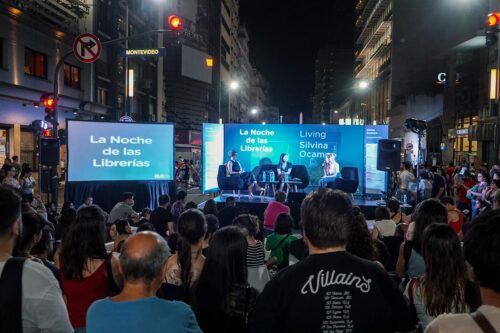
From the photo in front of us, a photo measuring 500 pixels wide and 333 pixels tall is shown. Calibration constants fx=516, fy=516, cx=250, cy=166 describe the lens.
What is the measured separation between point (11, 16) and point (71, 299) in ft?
69.4

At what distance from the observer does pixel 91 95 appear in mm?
31234

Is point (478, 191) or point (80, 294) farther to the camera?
point (478, 191)

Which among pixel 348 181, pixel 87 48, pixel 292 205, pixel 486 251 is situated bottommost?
pixel 292 205

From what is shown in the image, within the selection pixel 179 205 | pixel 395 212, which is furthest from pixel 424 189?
pixel 179 205

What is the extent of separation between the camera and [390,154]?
17.4m

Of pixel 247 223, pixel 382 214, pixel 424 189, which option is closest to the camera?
pixel 247 223

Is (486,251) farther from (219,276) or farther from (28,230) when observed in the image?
(28,230)

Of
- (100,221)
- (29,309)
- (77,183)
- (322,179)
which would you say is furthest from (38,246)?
(322,179)

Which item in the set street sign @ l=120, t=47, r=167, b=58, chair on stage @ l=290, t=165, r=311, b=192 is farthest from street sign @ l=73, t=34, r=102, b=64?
chair on stage @ l=290, t=165, r=311, b=192

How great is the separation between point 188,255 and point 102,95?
3240 cm

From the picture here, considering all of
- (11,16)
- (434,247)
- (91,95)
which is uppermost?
(11,16)

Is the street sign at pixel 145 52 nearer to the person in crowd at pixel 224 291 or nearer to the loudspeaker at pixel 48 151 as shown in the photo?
the loudspeaker at pixel 48 151

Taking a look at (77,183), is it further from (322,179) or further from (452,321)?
(452,321)

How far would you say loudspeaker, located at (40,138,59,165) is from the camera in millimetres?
15031
